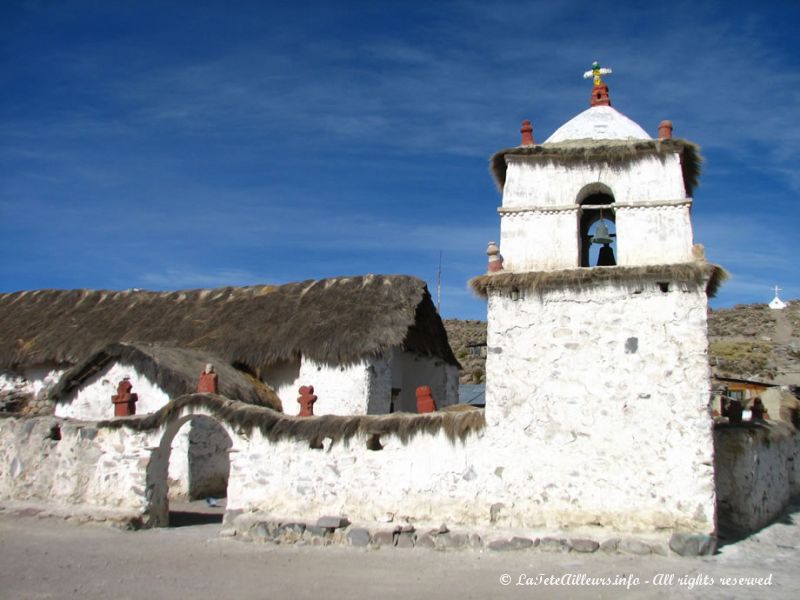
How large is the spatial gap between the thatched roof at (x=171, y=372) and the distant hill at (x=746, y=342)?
1606 centimetres

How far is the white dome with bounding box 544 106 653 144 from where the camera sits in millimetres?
11234

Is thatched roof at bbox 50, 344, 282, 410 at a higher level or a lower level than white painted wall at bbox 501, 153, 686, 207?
lower

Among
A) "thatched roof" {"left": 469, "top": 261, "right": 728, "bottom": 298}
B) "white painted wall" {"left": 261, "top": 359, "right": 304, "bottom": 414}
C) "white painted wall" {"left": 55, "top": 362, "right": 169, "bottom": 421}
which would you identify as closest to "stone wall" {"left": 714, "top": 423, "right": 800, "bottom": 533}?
"thatched roof" {"left": 469, "top": 261, "right": 728, "bottom": 298}

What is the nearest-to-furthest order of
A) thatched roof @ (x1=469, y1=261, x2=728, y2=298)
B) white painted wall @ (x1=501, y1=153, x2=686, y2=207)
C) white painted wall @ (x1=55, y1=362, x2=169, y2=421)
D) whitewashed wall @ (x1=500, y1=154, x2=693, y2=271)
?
thatched roof @ (x1=469, y1=261, x2=728, y2=298), whitewashed wall @ (x1=500, y1=154, x2=693, y2=271), white painted wall @ (x1=501, y1=153, x2=686, y2=207), white painted wall @ (x1=55, y1=362, x2=169, y2=421)

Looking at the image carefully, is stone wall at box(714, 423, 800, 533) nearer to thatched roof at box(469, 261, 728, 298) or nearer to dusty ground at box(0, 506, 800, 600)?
dusty ground at box(0, 506, 800, 600)

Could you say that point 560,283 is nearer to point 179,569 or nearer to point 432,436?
point 432,436

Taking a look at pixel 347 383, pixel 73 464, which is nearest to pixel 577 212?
pixel 347 383

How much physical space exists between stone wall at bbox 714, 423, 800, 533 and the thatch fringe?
3.81m

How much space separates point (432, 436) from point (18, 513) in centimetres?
726

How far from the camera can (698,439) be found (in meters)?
9.23

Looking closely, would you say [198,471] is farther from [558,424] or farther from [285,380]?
[558,424]

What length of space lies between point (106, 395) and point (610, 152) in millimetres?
11385

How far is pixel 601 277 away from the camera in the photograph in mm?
9898

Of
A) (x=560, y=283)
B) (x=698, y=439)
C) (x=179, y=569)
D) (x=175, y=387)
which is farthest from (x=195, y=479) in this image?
(x=698, y=439)
